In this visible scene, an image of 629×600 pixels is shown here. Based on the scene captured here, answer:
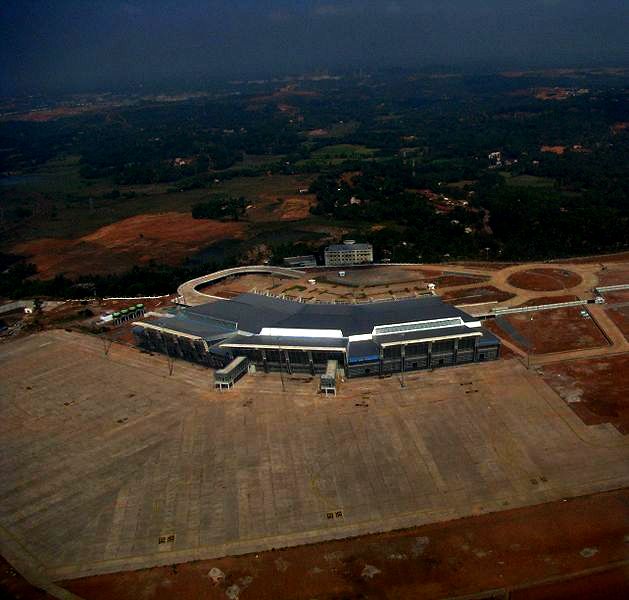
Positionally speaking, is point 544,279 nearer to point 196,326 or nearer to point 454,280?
point 454,280

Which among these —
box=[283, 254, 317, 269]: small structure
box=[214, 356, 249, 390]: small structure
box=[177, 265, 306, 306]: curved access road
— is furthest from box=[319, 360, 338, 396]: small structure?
box=[283, 254, 317, 269]: small structure

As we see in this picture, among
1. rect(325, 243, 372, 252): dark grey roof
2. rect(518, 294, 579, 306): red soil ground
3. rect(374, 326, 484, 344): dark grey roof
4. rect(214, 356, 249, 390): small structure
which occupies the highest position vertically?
rect(374, 326, 484, 344): dark grey roof

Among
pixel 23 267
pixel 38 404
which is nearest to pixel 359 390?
pixel 38 404

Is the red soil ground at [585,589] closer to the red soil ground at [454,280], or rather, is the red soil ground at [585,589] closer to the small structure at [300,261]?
the red soil ground at [454,280]

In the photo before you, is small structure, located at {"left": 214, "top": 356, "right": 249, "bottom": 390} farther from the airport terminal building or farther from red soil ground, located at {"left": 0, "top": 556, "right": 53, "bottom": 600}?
red soil ground, located at {"left": 0, "top": 556, "right": 53, "bottom": 600}

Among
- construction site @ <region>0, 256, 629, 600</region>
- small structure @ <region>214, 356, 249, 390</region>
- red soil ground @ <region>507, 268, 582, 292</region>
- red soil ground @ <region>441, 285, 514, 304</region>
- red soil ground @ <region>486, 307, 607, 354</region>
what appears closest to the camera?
construction site @ <region>0, 256, 629, 600</region>

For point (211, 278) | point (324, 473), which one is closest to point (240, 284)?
point (211, 278)
